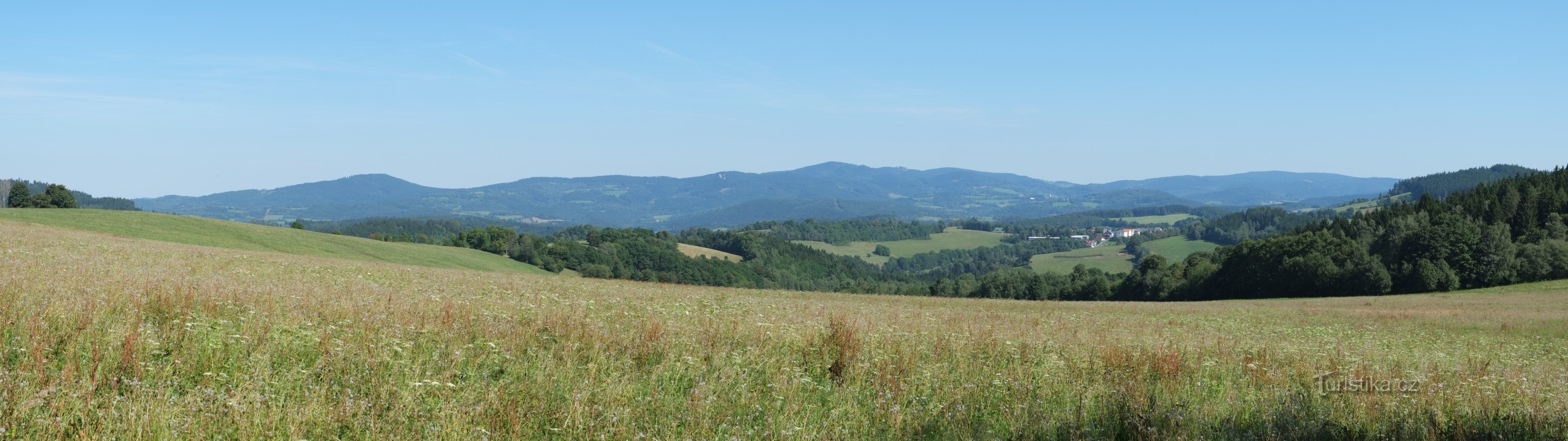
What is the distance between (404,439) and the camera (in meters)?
5.06

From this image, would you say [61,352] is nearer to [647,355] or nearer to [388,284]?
[647,355]

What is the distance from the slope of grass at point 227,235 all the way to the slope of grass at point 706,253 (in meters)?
69.2

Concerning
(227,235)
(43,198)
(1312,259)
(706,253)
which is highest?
(43,198)

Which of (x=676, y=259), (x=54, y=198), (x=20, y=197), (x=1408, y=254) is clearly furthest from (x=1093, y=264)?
(x=20, y=197)

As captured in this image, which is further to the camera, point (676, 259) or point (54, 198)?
point (676, 259)

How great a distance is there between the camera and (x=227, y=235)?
53.1 m

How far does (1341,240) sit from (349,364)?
85.0 m

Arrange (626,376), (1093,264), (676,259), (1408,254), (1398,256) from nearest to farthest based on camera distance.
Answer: (626,376) < (1408,254) < (1398,256) < (676,259) < (1093,264)

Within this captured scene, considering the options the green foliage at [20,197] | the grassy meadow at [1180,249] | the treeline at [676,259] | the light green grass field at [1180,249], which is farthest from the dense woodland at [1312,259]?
the light green grass field at [1180,249]

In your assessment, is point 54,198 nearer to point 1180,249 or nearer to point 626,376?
point 626,376

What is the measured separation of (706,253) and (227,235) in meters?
96.7

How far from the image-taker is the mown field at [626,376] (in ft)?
17.7

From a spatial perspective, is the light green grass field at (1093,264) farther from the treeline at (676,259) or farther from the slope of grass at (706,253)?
the slope of grass at (706,253)

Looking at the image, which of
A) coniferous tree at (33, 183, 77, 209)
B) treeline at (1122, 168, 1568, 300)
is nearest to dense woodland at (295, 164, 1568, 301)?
treeline at (1122, 168, 1568, 300)
